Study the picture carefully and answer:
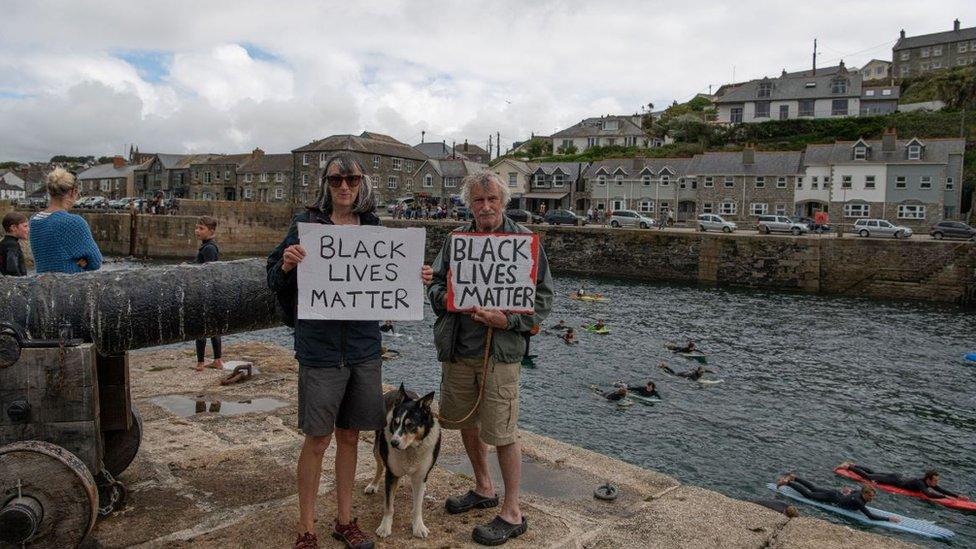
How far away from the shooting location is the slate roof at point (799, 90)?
89.2 metres

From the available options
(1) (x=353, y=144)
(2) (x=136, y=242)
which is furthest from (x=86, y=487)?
(1) (x=353, y=144)

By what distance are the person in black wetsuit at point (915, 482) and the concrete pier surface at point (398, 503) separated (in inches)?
297

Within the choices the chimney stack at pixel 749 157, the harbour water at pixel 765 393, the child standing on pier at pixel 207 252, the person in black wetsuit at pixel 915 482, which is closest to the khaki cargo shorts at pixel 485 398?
the child standing on pier at pixel 207 252

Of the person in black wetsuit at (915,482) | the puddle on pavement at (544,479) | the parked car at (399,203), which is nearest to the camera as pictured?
the puddle on pavement at (544,479)

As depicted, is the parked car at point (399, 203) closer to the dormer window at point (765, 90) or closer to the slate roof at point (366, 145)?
the slate roof at point (366, 145)

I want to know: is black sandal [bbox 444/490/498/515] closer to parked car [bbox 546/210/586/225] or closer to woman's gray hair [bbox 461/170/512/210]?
woman's gray hair [bbox 461/170/512/210]

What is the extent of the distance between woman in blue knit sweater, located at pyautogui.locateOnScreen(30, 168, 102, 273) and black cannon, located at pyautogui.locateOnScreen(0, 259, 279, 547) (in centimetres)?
95

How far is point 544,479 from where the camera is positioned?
6332mm

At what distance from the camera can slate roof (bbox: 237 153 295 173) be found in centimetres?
8919

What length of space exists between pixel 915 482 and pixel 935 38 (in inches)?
5284

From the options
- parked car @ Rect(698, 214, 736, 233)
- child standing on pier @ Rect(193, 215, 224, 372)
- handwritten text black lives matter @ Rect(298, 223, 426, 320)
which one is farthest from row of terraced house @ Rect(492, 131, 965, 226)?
handwritten text black lives matter @ Rect(298, 223, 426, 320)

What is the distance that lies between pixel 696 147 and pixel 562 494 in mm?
91716

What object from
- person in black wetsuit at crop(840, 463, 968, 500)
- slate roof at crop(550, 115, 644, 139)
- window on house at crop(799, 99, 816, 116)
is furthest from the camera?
slate roof at crop(550, 115, 644, 139)

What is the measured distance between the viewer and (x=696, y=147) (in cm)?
9169
